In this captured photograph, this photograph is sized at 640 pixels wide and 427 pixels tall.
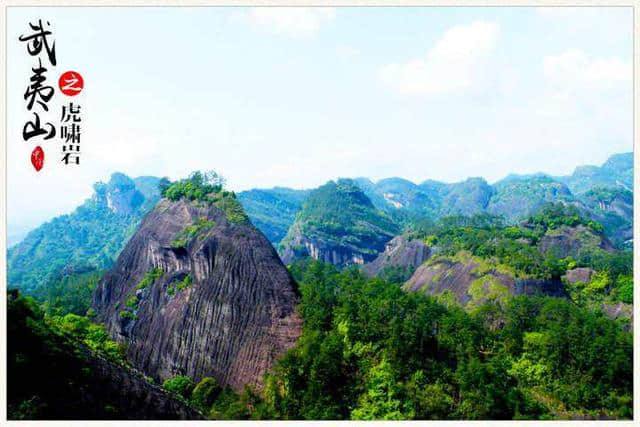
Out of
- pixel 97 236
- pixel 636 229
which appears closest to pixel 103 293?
pixel 636 229

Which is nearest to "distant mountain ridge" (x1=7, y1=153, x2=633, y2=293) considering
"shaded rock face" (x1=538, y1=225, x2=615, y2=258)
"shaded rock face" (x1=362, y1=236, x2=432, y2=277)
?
"shaded rock face" (x1=362, y1=236, x2=432, y2=277)

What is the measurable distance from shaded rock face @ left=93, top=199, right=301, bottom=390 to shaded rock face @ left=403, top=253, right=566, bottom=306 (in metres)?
22.6

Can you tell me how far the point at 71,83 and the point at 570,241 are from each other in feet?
214

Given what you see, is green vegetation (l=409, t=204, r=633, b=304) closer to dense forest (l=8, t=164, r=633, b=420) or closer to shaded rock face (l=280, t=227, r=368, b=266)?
dense forest (l=8, t=164, r=633, b=420)

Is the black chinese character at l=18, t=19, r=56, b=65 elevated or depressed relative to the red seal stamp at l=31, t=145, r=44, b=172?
elevated

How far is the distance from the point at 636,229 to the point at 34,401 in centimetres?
2603

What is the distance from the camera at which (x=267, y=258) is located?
127ft

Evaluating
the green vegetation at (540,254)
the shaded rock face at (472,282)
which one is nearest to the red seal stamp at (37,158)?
the shaded rock face at (472,282)

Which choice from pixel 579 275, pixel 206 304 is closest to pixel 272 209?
pixel 579 275

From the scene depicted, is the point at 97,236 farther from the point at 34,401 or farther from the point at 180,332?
the point at 34,401

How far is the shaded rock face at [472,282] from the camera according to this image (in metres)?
49.8

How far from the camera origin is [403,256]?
86.6 m

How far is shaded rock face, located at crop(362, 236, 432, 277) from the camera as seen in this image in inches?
3238

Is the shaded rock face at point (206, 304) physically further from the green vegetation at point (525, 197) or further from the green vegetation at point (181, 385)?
the green vegetation at point (525, 197)
